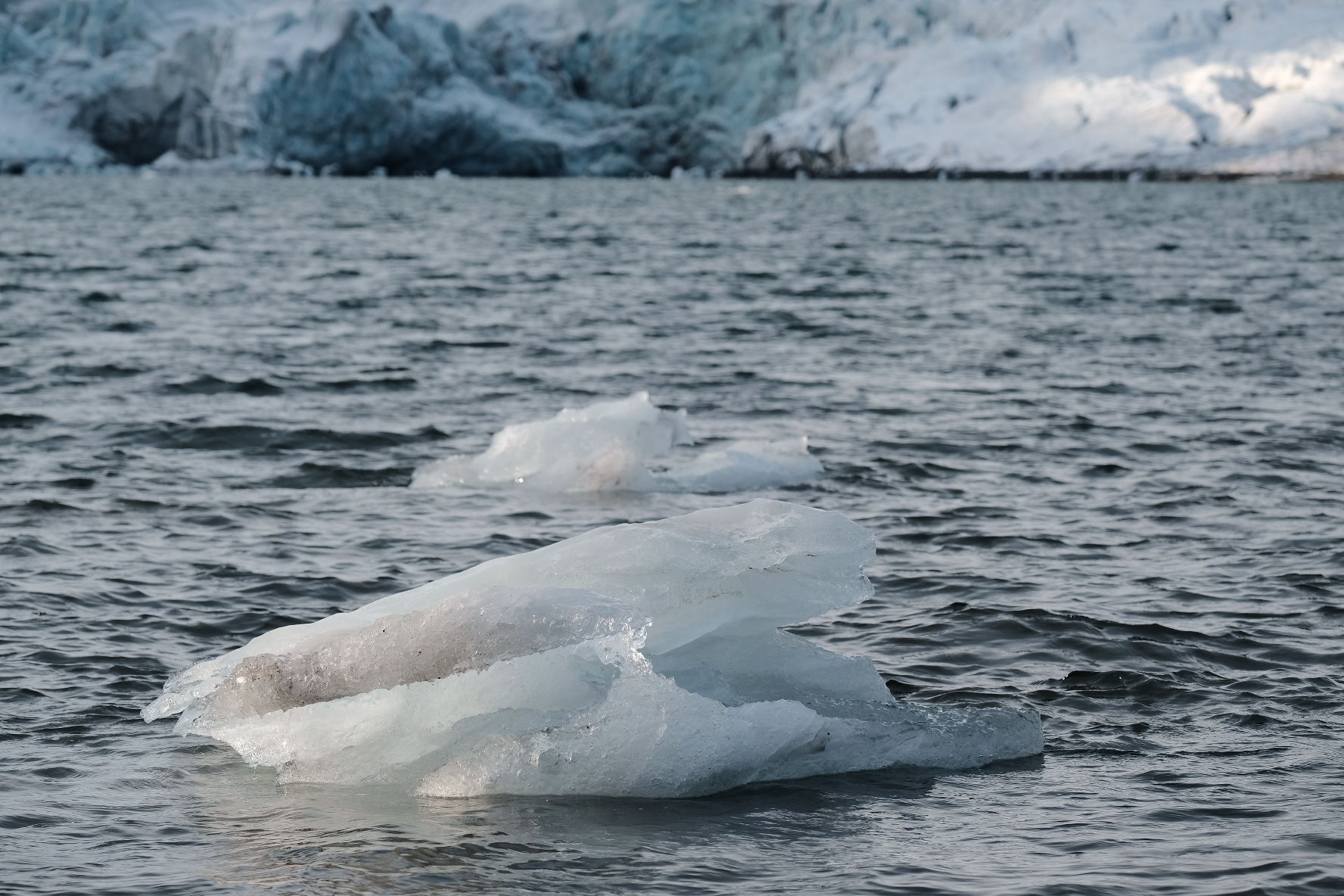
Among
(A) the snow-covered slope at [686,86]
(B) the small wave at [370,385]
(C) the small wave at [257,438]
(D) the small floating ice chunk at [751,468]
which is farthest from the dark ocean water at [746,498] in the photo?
(A) the snow-covered slope at [686,86]

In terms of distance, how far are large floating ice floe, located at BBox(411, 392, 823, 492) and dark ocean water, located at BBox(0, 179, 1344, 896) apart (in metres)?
0.35

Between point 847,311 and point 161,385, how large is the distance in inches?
495

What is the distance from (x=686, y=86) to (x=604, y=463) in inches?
5531

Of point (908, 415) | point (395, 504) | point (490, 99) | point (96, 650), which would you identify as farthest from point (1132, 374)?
point (490, 99)

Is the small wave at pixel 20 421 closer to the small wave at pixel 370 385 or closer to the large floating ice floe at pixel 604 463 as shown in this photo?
the small wave at pixel 370 385

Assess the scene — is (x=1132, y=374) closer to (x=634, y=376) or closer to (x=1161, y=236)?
(x=634, y=376)

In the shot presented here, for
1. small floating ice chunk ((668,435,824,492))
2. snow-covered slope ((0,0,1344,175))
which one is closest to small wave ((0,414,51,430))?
small floating ice chunk ((668,435,824,492))

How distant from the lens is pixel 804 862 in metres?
5.34

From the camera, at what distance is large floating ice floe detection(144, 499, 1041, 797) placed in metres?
5.99

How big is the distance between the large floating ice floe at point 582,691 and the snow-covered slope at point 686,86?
422 feet

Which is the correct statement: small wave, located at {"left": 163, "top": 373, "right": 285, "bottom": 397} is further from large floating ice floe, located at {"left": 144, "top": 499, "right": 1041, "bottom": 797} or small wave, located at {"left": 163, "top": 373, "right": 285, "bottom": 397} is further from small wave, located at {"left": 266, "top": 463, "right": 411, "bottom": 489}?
large floating ice floe, located at {"left": 144, "top": 499, "right": 1041, "bottom": 797}

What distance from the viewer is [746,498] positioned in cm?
1202

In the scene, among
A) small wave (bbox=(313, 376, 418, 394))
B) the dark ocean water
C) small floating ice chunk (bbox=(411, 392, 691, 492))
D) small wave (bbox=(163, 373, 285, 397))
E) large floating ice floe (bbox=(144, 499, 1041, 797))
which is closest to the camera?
the dark ocean water

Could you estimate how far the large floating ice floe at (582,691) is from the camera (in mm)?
5992
